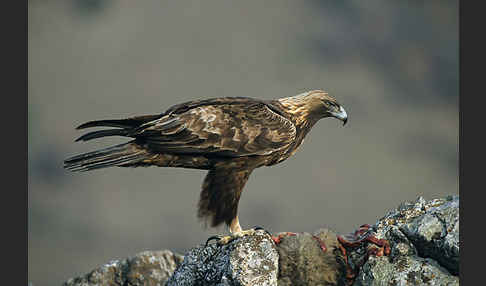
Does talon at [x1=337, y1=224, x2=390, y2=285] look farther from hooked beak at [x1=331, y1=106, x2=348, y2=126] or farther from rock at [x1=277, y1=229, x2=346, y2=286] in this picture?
hooked beak at [x1=331, y1=106, x2=348, y2=126]

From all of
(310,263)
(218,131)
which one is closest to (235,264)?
(310,263)

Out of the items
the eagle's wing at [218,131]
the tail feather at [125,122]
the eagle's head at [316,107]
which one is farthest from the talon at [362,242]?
the tail feather at [125,122]

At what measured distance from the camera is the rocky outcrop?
5.05 meters

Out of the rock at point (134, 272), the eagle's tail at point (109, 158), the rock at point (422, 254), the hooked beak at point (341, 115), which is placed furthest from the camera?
the rock at point (134, 272)

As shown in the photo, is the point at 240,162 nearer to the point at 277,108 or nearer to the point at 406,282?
the point at 277,108

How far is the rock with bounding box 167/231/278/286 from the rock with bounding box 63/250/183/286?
1.32 metres

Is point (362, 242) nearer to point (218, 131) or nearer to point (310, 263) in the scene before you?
point (310, 263)

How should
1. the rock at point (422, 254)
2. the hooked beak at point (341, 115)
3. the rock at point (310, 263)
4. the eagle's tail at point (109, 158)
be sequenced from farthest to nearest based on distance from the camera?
the hooked beak at point (341, 115)
the eagle's tail at point (109, 158)
the rock at point (310, 263)
the rock at point (422, 254)

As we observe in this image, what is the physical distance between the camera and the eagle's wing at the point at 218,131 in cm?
589

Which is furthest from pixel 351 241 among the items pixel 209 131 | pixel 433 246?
pixel 209 131

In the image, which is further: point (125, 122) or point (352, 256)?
point (125, 122)

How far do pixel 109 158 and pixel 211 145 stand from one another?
1.00 meters

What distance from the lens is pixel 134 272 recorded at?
23.3 feet

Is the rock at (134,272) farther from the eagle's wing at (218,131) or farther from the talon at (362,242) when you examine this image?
the talon at (362,242)
